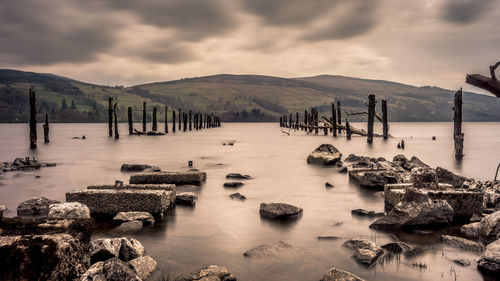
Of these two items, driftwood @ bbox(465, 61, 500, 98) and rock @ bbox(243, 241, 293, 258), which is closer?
driftwood @ bbox(465, 61, 500, 98)

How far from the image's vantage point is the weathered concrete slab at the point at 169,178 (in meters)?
12.2

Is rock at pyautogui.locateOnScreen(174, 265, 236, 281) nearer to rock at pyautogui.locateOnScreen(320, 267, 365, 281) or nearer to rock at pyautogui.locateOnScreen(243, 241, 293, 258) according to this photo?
rock at pyautogui.locateOnScreen(243, 241, 293, 258)

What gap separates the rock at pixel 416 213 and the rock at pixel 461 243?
83cm

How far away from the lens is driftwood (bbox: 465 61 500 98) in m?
3.66

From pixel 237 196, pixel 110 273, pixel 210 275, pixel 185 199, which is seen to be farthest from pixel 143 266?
pixel 237 196

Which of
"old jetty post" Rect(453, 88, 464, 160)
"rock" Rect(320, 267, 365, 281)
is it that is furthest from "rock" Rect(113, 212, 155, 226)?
"old jetty post" Rect(453, 88, 464, 160)

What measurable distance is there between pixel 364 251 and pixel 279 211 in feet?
10.5

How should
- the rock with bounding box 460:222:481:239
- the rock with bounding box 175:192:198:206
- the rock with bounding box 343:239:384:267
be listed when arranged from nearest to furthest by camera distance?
the rock with bounding box 343:239:384:267, the rock with bounding box 460:222:481:239, the rock with bounding box 175:192:198:206

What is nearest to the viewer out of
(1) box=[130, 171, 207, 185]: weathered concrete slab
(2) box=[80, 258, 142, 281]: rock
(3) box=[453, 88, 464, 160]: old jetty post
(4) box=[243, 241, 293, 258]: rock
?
(2) box=[80, 258, 142, 281]: rock

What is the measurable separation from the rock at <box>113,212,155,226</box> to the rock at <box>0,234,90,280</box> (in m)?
3.56

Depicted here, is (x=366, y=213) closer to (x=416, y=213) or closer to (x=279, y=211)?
(x=416, y=213)

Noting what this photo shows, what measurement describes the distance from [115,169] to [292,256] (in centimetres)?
1677

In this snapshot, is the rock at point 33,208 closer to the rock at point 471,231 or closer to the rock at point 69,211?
the rock at point 69,211

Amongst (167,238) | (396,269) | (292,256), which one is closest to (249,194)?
(167,238)
